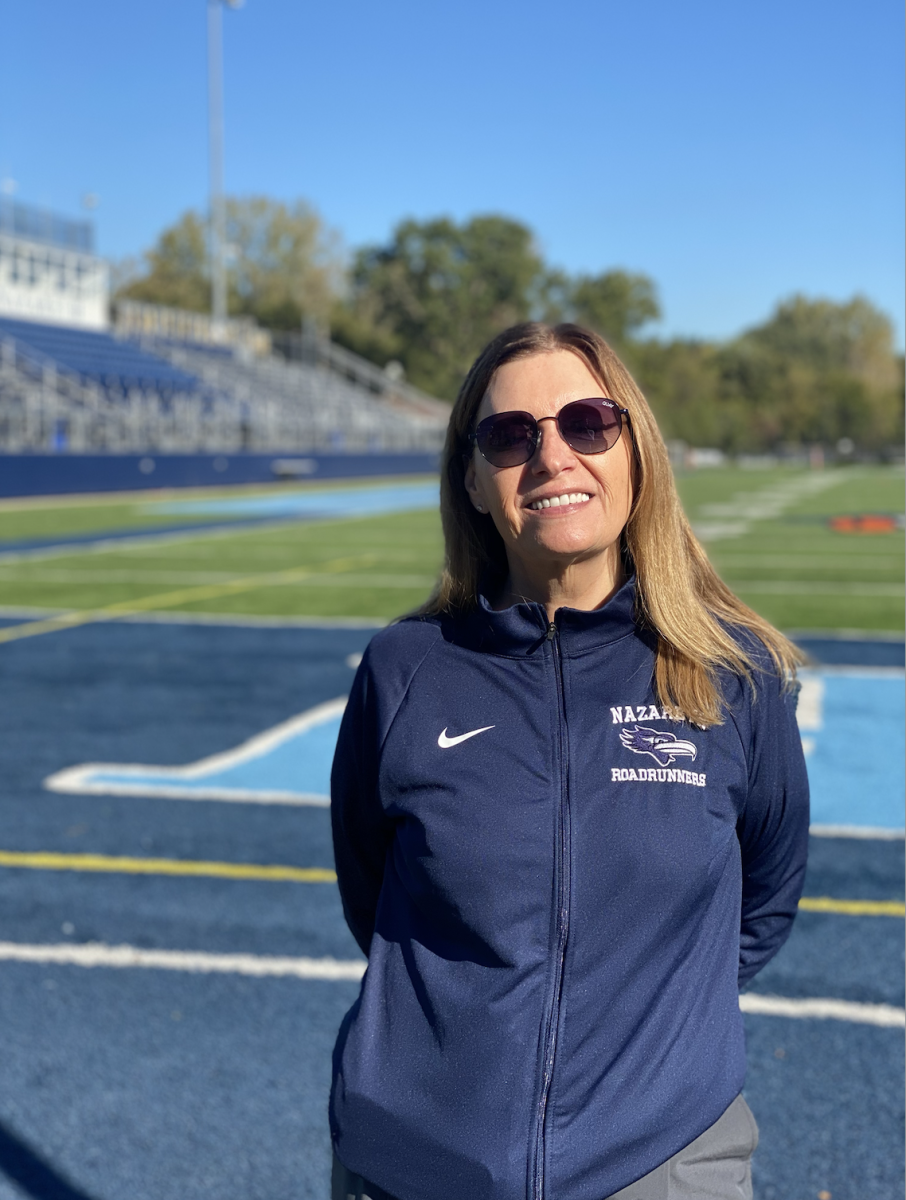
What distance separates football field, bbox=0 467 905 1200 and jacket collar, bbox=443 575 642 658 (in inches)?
70.1

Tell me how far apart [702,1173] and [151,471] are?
30.7 m

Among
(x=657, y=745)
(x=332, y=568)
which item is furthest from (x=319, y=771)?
(x=332, y=568)

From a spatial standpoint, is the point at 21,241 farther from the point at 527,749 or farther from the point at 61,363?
the point at 527,749

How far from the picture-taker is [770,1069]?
3.54 m

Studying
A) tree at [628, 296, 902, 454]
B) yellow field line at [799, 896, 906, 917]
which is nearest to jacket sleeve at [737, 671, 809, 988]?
yellow field line at [799, 896, 906, 917]

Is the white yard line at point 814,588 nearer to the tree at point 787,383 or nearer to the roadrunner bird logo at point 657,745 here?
the roadrunner bird logo at point 657,745

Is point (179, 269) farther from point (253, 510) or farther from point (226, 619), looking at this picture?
point (226, 619)

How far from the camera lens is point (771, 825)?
1974mm

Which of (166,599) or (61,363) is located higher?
(61,363)

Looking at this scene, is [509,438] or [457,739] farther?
[509,438]

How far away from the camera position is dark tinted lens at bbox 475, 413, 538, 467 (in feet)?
6.35

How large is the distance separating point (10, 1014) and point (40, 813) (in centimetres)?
209

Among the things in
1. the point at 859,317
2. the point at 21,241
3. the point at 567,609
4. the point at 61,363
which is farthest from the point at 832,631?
the point at 859,317

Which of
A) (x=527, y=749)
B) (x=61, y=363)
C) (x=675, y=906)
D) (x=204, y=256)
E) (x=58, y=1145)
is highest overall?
(x=204, y=256)
